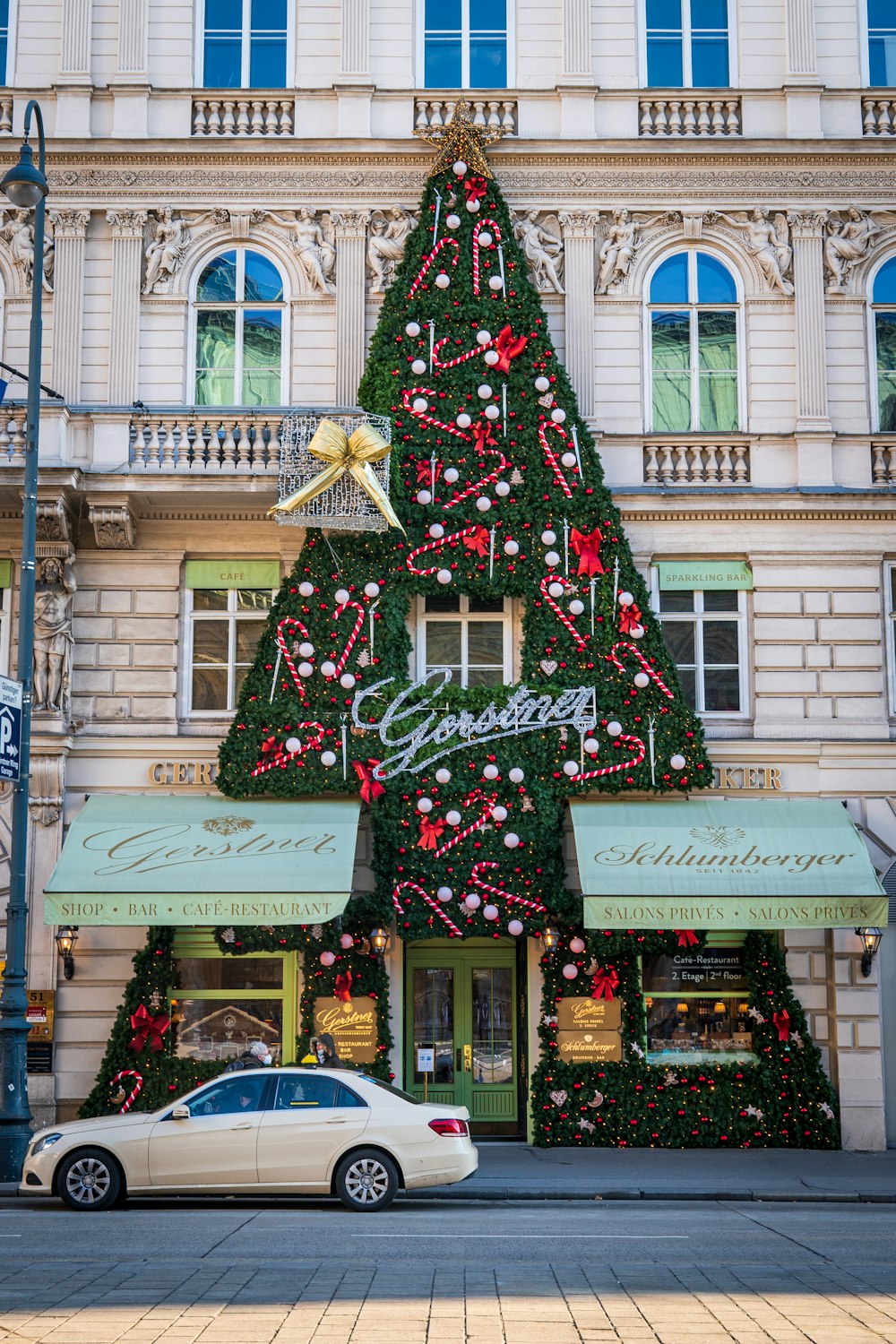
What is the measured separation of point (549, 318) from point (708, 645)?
215 inches

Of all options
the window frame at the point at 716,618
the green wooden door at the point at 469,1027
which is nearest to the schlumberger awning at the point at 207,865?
the green wooden door at the point at 469,1027

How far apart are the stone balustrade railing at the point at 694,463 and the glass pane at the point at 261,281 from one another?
6063mm

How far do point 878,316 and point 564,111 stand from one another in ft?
18.7

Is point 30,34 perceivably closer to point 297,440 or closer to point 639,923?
point 297,440

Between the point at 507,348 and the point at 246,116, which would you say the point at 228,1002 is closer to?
the point at 507,348

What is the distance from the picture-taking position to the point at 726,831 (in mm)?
21047

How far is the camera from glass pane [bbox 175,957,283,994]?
2170cm

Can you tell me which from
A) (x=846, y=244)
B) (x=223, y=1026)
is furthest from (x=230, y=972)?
(x=846, y=244)

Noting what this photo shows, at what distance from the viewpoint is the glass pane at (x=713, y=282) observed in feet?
77.4

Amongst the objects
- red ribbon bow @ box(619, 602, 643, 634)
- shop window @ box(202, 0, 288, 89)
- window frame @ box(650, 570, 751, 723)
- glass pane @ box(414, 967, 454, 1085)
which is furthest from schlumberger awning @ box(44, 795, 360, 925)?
shop window @ box(202, 0, 288, 89)

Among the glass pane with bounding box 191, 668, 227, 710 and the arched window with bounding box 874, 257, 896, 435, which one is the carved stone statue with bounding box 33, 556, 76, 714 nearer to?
the glass pane with bounding box 191, 668, 227, 710

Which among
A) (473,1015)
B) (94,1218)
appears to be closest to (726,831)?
(473,1015)

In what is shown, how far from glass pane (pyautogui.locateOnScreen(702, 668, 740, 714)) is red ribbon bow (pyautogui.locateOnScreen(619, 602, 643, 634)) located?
5.25 ft

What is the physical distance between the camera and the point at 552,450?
2214 cm
